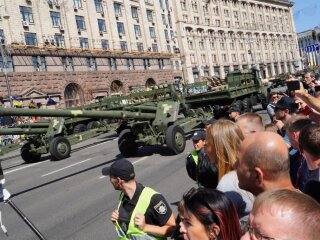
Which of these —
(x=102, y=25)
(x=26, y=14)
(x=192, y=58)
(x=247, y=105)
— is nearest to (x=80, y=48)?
(x=26, y=14)

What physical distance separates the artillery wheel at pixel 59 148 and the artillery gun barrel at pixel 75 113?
414 centimetres

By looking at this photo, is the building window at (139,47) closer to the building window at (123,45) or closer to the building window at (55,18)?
the building window at (123,45)

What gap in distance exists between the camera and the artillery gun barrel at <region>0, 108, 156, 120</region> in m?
8.24

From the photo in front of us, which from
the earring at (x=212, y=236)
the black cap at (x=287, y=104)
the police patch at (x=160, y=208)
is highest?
the black cap at (x=287, y=104)

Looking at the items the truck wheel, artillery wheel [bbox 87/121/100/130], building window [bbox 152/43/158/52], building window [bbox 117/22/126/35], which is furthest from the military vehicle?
building window [bbox 152/43/158/52]

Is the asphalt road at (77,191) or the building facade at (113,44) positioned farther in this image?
the building facade at (113,44)

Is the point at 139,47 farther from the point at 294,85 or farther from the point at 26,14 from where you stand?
the point at 294,85

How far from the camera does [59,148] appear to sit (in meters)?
14.6

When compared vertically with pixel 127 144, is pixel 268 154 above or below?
above

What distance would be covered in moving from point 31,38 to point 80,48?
4.67 meters

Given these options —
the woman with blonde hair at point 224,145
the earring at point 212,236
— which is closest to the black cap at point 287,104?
the woman with blonde hair at point 224,145

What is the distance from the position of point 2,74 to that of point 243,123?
97.0 feet

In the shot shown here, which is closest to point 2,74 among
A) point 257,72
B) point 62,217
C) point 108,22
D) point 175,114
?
point 108,22

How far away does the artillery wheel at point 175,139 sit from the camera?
11.7m
